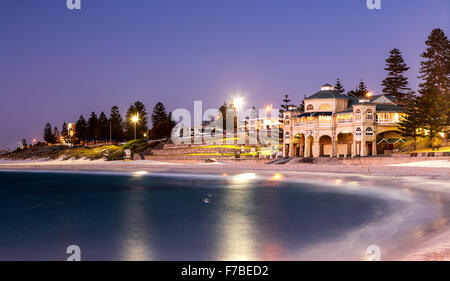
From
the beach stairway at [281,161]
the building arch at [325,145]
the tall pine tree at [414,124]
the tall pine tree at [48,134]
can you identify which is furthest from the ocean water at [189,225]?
the tall pine tree at [48,134]

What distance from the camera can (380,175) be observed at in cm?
4491

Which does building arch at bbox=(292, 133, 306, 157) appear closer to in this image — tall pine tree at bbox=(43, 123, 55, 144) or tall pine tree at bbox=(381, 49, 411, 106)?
tall pine tree at bbox=(381, 49, 411, 106)

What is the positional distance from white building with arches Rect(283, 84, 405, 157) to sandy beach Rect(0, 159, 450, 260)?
10.7 m

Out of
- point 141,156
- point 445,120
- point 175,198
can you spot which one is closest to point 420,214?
point 175,198

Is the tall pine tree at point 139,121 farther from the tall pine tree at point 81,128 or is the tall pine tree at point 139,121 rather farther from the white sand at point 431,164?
the white sand at point 431,164

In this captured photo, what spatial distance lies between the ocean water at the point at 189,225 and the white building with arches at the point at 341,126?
34.7 m

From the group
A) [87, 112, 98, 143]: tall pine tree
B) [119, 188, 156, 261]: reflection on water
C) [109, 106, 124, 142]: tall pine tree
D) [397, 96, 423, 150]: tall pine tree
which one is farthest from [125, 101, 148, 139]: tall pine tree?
[119, 188, 156, 261]: reflection on water

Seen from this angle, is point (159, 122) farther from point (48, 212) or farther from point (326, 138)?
point (48, 212)

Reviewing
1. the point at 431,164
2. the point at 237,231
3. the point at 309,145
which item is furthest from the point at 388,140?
the point at 237,231

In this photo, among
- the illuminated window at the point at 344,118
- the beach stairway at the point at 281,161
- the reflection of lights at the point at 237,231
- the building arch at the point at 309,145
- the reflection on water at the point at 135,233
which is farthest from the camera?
the building arch at the point at 309,145

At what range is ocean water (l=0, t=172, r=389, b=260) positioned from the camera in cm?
1398

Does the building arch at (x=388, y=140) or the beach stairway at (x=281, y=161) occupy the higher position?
the building arch at (x=388, y=140)

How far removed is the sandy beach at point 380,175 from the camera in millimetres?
12735

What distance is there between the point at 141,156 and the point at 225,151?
2285 cm
